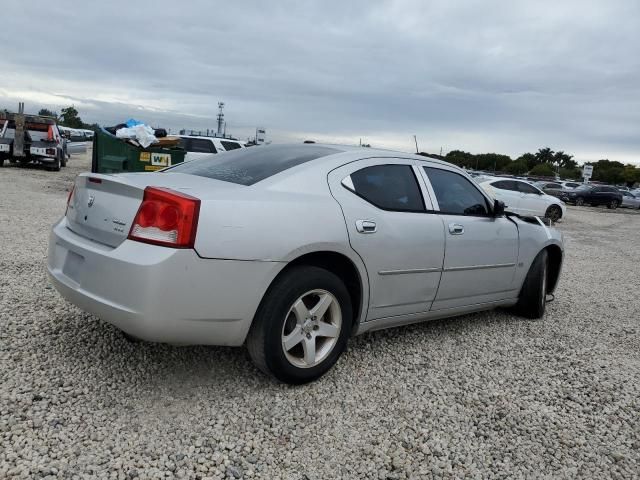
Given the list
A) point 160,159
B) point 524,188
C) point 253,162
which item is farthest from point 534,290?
point 524,188

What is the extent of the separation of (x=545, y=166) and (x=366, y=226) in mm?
116970

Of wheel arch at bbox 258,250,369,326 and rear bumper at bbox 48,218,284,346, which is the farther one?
wheel arch at bbox 258,250,369,326

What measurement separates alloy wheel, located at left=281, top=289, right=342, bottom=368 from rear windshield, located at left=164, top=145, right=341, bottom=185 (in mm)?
780

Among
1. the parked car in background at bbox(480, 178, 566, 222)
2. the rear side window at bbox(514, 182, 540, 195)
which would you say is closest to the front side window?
the parked car in background at bbox(480, 178, 566, 222)

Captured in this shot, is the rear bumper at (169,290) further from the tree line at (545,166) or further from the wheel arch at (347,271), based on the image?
the tree line at (545,166)

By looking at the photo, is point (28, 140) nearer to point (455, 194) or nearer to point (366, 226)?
point (455, 194)

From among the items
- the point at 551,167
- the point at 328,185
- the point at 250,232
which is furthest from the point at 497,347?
the point at 551,167

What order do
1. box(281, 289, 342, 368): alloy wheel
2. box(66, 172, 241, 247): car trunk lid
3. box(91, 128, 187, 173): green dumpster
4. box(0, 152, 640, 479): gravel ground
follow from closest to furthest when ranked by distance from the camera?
box(0, 152, 640, 479): gravel ground < box(66, 172, 241, 247): car trunk lid < box(281, 289, 342, 368): alloy wheel < box(91, 128, 187, 173): green dumpster

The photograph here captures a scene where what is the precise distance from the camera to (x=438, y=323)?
4699mm

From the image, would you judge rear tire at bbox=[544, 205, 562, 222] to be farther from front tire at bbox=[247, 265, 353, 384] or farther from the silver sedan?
front tire at bbox=[247, 265, 353, 384]

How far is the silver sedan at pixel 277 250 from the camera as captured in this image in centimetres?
265

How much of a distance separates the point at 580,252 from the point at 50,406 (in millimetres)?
10927

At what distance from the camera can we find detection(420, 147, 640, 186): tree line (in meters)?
100

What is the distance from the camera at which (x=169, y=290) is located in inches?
102
